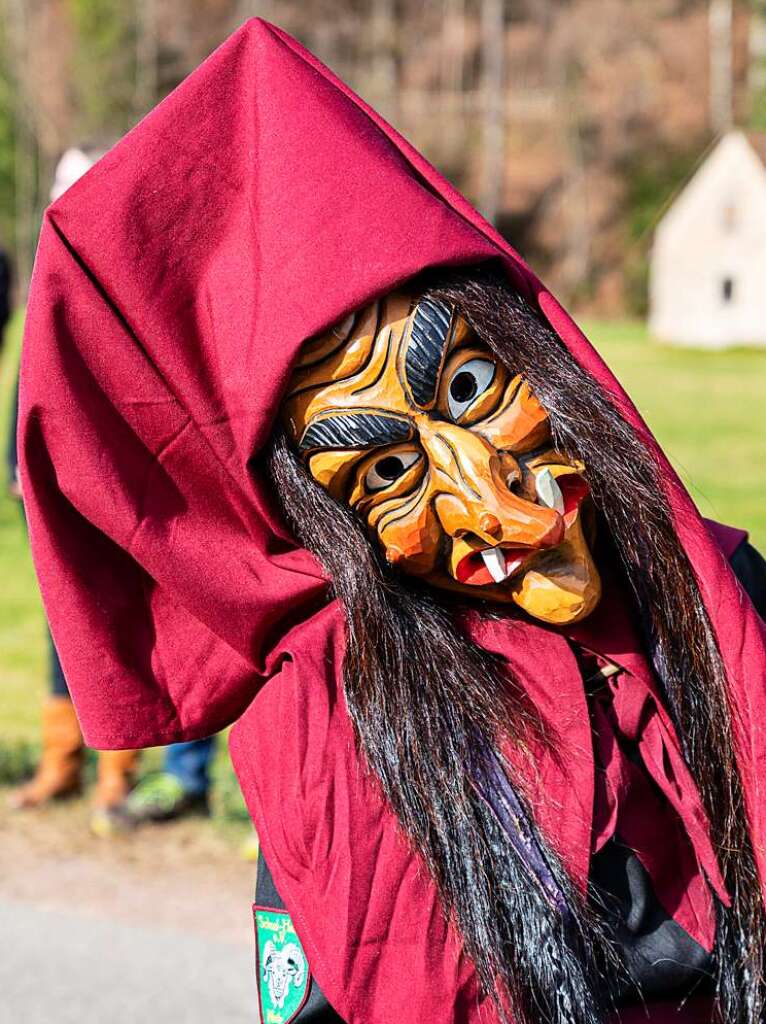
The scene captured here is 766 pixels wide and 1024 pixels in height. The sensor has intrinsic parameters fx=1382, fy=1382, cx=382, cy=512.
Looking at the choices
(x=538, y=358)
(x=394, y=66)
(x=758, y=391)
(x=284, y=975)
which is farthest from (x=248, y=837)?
(x=394, y=66)

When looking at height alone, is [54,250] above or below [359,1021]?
above

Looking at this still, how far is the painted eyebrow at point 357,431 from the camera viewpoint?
1602 millimetres

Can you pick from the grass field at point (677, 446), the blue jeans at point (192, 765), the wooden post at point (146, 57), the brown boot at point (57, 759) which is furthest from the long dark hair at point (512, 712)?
the wooden post at point (146, 57)

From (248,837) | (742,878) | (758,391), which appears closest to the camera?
(742,878)

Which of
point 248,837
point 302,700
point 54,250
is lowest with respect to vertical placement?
point 248,837

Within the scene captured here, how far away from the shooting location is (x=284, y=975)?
5.33 feet

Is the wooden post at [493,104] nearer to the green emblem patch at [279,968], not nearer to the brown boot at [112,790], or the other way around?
the brown boot at [112,790]

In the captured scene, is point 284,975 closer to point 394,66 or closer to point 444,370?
point 444,370

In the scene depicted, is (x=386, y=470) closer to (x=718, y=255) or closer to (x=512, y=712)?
(x=512, y=712)

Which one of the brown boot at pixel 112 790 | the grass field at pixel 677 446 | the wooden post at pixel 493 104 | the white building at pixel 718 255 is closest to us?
the brown boot at pixel 112 790

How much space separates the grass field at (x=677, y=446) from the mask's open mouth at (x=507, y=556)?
24 centimetres

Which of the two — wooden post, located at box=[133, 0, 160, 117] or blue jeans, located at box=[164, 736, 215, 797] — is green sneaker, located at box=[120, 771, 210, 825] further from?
wooden post, located at box=[133, 0, 160, 117]

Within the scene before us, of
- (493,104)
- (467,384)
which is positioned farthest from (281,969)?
(493,104)

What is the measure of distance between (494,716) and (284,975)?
0.40 metres
